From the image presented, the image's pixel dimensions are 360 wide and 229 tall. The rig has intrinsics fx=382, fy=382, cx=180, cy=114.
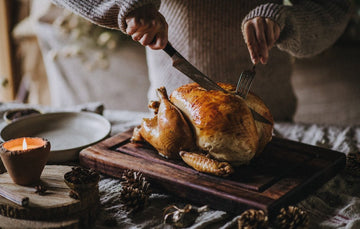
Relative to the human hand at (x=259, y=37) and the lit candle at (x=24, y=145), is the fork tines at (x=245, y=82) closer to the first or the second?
the human hand at (x=259, y=37)

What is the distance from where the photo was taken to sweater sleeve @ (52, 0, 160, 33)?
→ 3.44 feet

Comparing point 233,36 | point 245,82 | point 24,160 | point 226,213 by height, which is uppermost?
point 233,36

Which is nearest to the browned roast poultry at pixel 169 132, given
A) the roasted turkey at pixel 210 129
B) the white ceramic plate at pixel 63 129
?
the roasted turkey at pixel 210 129

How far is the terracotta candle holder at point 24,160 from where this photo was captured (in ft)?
2.78

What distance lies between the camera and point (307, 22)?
1333 mm

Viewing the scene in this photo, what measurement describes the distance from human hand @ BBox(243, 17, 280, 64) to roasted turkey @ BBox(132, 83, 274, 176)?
0.12 m

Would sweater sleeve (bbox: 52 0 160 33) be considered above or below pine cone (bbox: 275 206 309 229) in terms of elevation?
above

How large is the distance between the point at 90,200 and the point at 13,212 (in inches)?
6.2

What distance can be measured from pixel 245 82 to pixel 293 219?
1.27ft

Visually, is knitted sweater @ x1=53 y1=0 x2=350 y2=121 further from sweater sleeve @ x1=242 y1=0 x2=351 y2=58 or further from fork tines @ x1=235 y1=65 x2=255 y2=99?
fork tines @ x1=235 y1=65 x2=255 y2=99

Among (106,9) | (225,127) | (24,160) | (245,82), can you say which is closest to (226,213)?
(225,127)

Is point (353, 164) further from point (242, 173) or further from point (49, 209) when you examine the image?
point (49, 209)

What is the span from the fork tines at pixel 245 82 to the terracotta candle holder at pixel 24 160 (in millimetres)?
519

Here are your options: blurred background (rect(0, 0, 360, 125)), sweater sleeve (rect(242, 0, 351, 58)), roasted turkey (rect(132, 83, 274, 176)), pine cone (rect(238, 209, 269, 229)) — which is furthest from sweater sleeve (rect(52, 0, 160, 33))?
blurred background (rect(0, 0, 360, 125))
